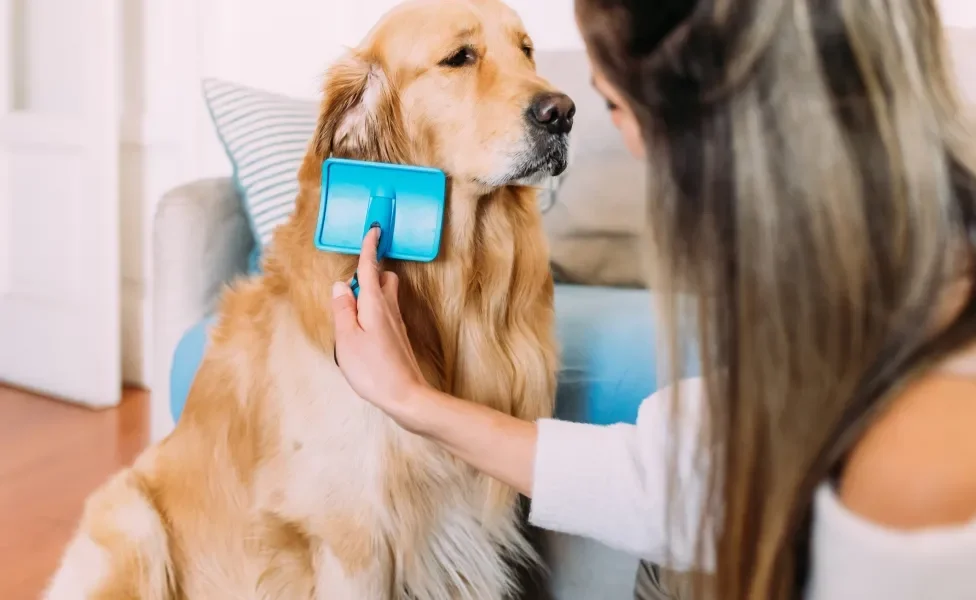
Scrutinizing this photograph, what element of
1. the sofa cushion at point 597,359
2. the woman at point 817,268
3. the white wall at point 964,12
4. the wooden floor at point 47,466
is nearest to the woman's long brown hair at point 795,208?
the woman at point 817,268

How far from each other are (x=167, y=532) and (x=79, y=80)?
5.81ft

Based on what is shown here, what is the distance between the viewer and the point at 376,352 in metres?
0.82

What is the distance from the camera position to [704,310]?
62 cm

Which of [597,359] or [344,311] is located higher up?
[344,311]

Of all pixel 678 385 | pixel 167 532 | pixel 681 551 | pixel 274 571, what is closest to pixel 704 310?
pixel 678 385

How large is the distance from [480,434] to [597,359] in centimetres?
38

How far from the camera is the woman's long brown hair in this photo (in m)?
0.52

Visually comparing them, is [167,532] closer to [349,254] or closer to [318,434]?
[318,434]

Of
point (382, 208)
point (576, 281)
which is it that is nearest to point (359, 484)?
point (382, 208)

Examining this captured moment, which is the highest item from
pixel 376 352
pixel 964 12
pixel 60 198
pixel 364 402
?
pixel 964 12

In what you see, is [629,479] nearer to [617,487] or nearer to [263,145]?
[617,487]

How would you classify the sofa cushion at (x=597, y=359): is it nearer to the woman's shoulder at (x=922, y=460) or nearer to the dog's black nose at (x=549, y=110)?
the dog's black nose at (x=549, y=110)

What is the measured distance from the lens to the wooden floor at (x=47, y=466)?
1614mm

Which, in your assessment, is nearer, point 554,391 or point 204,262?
point 554,391
